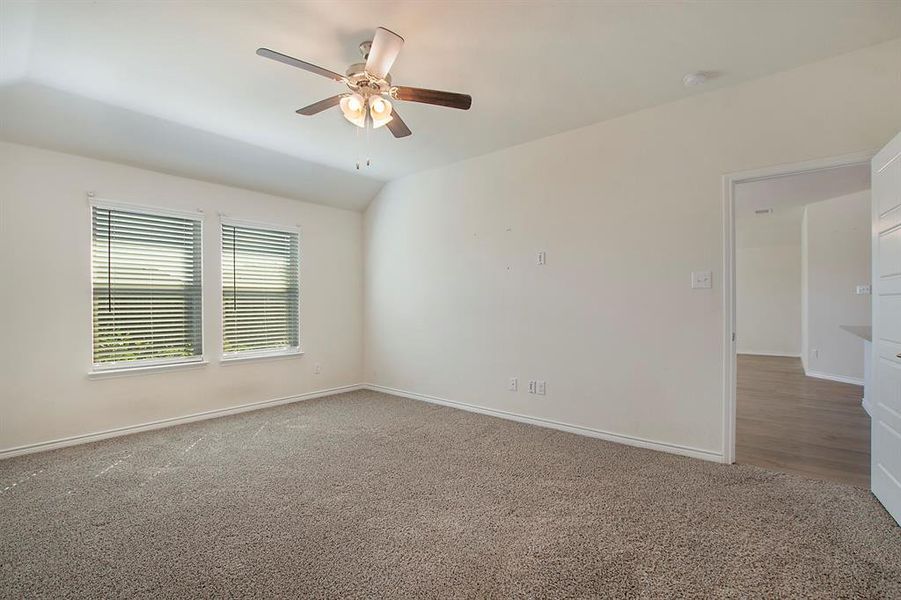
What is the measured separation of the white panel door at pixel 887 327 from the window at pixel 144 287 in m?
5.32

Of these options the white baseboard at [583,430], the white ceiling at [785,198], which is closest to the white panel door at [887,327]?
the white baseboard at [583,430]

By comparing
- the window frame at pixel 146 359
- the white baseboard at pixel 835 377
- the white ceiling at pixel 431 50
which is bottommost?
the white baseboard at pixel 835 377

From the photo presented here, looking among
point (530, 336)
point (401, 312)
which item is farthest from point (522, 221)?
point (401, 312)

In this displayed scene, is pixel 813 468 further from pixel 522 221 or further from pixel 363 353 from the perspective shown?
pixel 363 353

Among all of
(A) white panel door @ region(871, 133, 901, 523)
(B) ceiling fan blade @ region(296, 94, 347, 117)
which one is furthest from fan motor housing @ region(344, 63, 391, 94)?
(A) white panel door @ region(871, 133, 901, 523)

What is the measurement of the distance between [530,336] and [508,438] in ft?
3.22

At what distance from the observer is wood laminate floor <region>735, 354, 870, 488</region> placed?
2928 mm

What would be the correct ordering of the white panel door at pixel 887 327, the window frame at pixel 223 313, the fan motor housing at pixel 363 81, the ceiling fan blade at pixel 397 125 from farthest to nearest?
the window frame at pixel 223 313
the ceiling fan blade at pixel 397 125
the fan motor housing at pixel 363 81
the white panel door at pixel 887 327

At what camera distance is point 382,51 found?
210cm

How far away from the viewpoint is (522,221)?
13.2 ft

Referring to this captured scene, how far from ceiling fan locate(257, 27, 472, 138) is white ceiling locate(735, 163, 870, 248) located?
115 inches

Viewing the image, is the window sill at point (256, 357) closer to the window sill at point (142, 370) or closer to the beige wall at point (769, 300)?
the window sill at point (142, 370)

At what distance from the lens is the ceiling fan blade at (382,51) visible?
1995 mm

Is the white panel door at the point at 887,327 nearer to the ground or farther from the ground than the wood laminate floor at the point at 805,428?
farther from the ground
